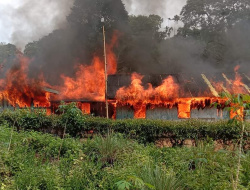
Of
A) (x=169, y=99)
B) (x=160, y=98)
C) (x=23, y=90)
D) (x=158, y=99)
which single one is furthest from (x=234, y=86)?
(x=23, y=90)

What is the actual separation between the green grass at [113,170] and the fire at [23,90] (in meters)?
11.2

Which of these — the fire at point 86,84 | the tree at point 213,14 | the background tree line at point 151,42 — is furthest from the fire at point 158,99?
the tree at point 213,14

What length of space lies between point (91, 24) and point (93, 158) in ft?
83.3

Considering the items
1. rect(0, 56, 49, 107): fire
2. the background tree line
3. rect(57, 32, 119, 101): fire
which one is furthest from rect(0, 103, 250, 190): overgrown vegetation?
the background tree line

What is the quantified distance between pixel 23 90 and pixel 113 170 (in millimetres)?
15422

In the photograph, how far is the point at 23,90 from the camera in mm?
18156

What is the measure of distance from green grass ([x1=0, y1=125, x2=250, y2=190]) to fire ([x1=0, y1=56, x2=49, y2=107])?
36.7 feet

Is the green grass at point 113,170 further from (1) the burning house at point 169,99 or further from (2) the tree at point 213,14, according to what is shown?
(2) the tree at point 213,14

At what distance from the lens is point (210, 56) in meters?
25.2

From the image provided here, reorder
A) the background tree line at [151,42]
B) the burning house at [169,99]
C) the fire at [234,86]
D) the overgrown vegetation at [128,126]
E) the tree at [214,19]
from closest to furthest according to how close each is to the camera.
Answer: the overgrown vegetation at [128,126], the burning house at [169,99], the fire at [234,86], the background tree line at [151,42], the tree at [214,19]

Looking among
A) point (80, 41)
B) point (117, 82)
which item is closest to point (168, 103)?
point (117, 82)

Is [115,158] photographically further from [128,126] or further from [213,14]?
[213,14]

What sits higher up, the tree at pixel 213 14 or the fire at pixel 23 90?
the tree at pixel 213 14

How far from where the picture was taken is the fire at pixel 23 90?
58.2 ft
